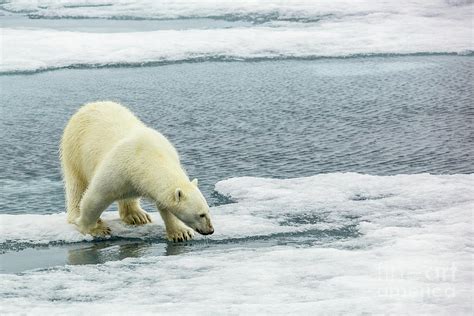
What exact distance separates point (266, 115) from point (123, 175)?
4.19 metres

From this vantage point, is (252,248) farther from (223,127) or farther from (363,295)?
(223,127)

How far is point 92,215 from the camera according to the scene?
5.49 metres

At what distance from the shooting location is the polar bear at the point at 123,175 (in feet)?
17.0

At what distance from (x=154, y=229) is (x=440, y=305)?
86.8 inches

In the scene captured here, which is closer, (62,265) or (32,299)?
(32,299)

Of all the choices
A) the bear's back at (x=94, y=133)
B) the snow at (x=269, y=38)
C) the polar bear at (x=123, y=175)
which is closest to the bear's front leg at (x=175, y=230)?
the polar bear at (x=123, y=175)

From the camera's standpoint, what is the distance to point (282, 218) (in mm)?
5852

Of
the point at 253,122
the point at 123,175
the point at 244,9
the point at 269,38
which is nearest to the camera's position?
the point at 123,175

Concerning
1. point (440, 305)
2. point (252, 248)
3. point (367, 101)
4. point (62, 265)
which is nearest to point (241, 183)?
point (252, 248)

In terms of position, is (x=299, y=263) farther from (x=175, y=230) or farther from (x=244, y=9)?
(x=244, y=9)

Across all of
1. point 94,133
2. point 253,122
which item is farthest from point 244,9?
point 94,133

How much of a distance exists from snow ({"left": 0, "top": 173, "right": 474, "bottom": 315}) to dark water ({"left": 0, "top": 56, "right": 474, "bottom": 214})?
578 millimetres

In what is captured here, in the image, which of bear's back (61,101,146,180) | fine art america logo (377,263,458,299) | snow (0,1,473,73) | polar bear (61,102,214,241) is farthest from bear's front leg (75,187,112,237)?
snow (0,1,473,73)

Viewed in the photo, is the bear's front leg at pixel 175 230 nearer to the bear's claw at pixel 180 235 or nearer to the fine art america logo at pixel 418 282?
the bear's claw at pixel 180 235
